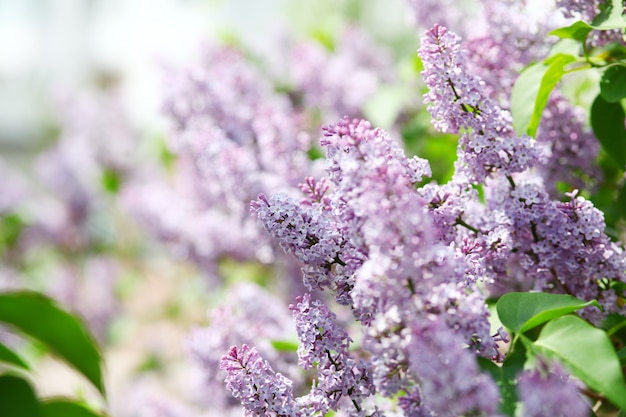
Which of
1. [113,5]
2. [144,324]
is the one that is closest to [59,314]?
[144,324]

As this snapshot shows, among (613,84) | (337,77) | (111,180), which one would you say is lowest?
(613,84)

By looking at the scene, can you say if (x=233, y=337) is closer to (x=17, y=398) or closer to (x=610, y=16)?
(x=17, y=398)

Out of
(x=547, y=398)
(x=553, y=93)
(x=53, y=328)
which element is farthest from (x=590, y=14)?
(x=53, y=328)

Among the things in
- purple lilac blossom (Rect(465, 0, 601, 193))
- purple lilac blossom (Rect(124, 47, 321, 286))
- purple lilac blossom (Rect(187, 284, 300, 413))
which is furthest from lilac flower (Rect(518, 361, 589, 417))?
purple lilac blossom (Rect(124, 47, 321, 286))

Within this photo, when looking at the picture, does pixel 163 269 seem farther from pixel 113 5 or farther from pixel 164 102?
pixel 113 5

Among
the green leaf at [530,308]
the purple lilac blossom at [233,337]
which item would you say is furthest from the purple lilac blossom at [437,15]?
the green leaf at [530,308]
